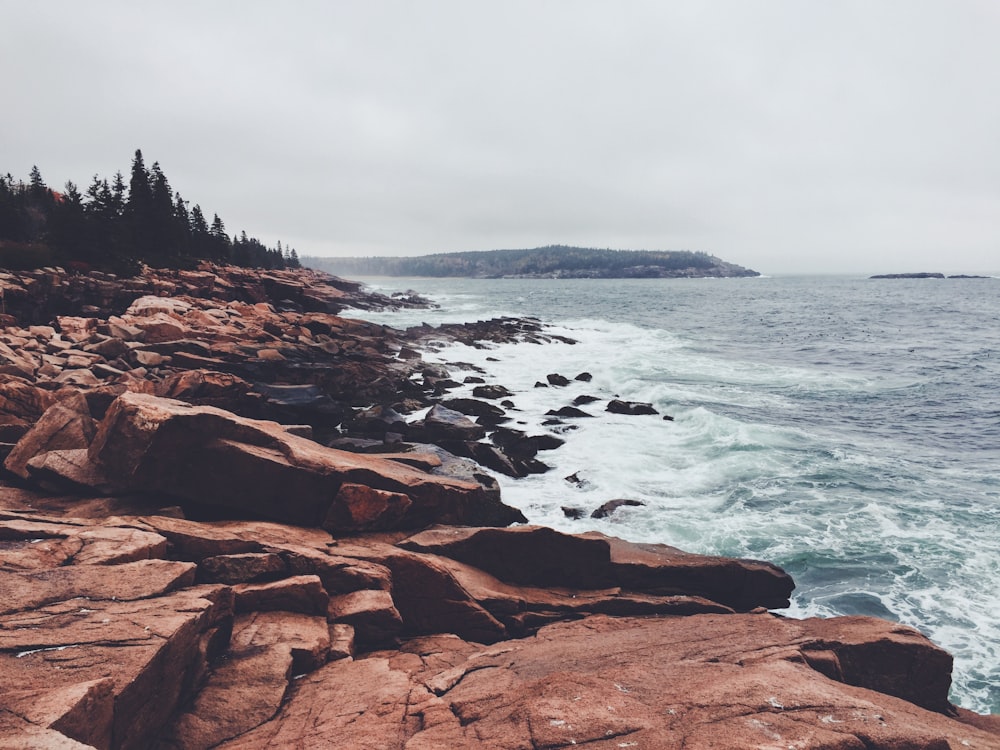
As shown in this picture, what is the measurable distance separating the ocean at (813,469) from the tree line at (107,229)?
25.6m

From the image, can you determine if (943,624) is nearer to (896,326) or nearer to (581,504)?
(581,504)

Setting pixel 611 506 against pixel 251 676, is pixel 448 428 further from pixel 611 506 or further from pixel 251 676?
pixel 251 676

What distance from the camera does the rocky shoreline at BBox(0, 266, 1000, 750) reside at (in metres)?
4.71

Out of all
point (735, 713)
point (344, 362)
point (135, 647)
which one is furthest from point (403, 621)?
point (344, 362)

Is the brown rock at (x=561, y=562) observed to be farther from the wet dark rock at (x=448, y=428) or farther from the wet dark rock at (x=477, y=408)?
the wet dark rock at (x=477, y=408)

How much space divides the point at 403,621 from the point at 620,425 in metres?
16.9

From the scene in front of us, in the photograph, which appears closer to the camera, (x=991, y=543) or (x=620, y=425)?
(x=991, y=543)

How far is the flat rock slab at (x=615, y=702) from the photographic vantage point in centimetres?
453

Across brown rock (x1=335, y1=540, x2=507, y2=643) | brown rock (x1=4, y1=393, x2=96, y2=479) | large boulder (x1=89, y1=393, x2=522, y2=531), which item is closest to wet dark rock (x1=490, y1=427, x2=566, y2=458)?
large boulder (x1=89, y1=393, x2=522, y2=531)

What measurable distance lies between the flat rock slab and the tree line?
125 feet

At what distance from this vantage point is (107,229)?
40750 mm

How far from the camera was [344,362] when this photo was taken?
29.1 meters

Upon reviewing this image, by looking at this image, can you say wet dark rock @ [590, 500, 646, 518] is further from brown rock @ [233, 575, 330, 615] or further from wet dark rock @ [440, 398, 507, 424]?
brown rock @ [233, 575, 330, 615]

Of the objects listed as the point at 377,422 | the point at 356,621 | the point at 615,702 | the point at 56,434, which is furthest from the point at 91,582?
the point at 377,422
